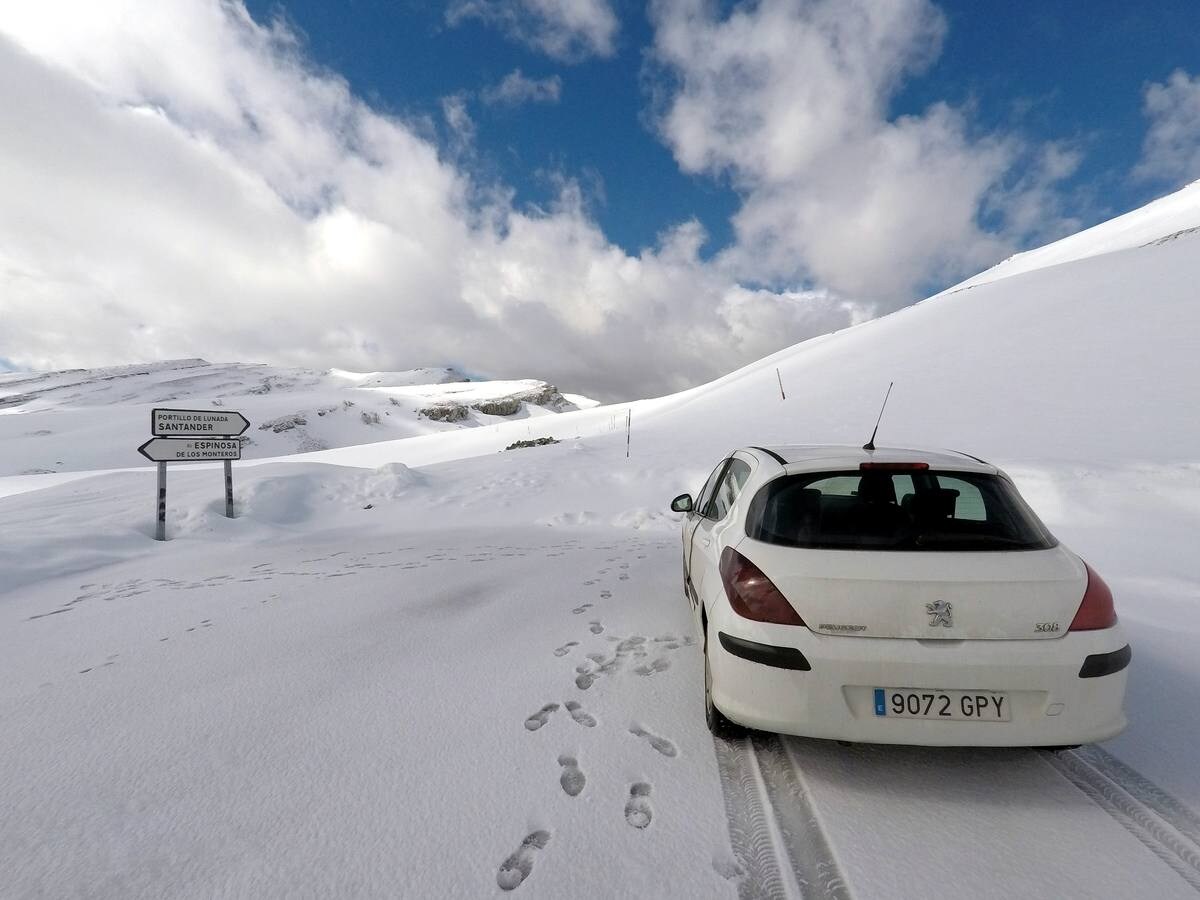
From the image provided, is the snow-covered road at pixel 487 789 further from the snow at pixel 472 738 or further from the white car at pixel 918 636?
the white car at pixel 918 636

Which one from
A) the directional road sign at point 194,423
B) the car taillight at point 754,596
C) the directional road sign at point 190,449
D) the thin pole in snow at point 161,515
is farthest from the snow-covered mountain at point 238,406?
the car taillight at point 754,596

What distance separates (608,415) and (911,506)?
27030mm

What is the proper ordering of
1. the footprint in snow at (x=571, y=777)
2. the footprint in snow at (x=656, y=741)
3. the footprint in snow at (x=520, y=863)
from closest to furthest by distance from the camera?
the footprint in snow at (x=520, y=863) → the footprint in snow at (x=571, y=777) → the footprint in snow at (x=656, y=741)

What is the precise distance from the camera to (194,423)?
26.8 ft

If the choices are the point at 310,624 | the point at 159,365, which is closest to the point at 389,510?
the point at 310,624

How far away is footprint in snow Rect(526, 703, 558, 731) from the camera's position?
8.60 feet

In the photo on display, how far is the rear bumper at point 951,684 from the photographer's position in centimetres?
199

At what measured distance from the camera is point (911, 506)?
9.04 feet

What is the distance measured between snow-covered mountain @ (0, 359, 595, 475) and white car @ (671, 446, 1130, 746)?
22.2 m

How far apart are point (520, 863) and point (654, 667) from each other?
5.33 feet

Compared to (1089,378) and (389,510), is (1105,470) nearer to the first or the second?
(1089,378)

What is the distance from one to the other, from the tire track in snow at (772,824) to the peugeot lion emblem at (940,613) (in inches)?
36.0

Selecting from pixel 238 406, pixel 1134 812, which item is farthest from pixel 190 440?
pixel 238 406

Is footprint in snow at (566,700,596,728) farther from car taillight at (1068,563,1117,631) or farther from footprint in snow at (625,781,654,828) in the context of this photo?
car taillight at (1068,563,1117,631)
